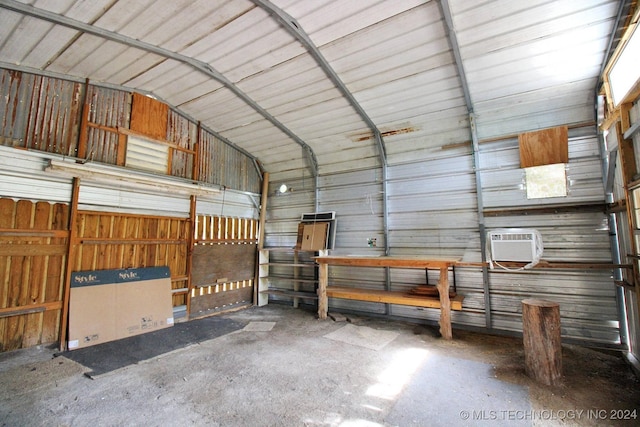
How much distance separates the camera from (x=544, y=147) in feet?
14.5

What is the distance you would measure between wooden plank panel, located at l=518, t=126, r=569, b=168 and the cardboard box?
21.9ft

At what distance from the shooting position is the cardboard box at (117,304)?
13.8 ft

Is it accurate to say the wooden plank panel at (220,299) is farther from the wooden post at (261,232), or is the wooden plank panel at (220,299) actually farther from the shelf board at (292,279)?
the shelf board at (292,279)

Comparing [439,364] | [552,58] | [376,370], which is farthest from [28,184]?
[552,58]

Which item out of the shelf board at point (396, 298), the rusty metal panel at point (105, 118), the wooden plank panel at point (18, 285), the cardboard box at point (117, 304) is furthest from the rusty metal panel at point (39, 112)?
the shelf board at point (396, 298)

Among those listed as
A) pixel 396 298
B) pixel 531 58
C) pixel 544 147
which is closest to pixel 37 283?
pixel 396 298

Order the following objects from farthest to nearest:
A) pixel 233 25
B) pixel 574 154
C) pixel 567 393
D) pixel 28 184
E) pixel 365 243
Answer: pixel 365 243 < pixel 574 154 < pixel 28 184 < pixel 233 25 < pixel 567 393

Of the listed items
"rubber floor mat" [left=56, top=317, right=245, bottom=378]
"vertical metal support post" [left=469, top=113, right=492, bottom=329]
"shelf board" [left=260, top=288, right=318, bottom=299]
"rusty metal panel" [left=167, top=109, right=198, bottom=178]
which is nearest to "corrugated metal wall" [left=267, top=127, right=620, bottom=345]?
"vertical metal support post" [left=469, top=113, right=492, bottom=329]

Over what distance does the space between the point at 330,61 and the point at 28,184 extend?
15.4 feet

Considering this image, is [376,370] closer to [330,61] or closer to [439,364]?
[439,364]

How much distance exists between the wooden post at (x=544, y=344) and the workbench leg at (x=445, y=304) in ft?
4.10

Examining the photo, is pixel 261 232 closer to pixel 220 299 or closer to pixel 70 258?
pixel 220 299

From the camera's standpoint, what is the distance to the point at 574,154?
171 inches

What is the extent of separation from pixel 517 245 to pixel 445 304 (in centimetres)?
134
